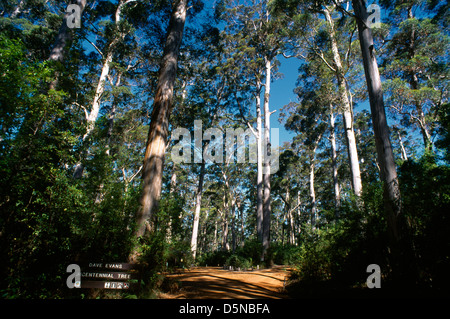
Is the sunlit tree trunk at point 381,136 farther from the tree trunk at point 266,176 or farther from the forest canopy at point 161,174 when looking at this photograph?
the tree trunk at point 266,176

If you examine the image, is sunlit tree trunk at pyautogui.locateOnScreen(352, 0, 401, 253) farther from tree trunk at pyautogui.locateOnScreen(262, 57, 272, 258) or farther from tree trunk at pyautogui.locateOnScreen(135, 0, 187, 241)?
tree trunk at pyautogui.locateOnScreen(262, 57, 272, 258)

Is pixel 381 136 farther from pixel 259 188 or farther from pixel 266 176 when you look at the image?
pixel 259 188

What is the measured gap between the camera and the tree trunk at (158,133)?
4.27 m

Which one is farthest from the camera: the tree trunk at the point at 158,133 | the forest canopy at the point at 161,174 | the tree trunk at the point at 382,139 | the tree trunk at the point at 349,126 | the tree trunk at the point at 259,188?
the tree trunk at the point at 259,188

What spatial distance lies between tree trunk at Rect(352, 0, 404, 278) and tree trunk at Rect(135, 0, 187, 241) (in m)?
4.41

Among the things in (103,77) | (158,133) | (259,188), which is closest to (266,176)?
(259,188)

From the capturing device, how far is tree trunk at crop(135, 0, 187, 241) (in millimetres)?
4266

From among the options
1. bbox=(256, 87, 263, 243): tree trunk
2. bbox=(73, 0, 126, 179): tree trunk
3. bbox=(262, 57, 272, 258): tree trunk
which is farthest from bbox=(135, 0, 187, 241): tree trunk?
bbox=(256, 87, 263, 243): tree trunk

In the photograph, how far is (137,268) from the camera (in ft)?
10.6

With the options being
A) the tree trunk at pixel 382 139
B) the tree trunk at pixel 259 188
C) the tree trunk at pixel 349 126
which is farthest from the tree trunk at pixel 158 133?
the tree trunk at pixel 259 188

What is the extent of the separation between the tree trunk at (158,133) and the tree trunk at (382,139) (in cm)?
441

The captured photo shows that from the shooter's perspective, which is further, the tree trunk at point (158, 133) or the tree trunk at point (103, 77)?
the tree trunk at point (103, 77)
